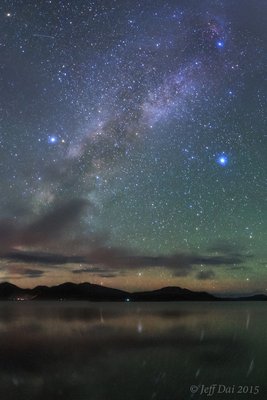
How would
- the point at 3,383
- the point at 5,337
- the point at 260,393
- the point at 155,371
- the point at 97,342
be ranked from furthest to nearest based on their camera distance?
the point at 5,337
the point at 97,342
the point at 155,371
the point at 3,383
the point at 260,393

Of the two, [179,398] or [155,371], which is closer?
[179,398]

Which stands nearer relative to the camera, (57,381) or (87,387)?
(87,387)

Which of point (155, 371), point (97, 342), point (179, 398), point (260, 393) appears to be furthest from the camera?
point (97, 342)

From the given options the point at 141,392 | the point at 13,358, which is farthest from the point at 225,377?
the point at 13,358

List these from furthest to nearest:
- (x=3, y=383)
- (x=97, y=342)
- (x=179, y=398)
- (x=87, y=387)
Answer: (x=97, y=342), (x=3, y=383), (x=87, y=387), (x=179, y=398)

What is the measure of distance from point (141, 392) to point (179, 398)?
1.84m

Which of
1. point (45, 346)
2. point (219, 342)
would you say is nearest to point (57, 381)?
point (45, 346)

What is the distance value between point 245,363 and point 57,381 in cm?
1063

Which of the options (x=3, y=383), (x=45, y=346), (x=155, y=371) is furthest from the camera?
(x=45, y=346)

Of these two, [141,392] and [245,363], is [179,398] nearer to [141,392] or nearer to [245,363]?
[141,392]

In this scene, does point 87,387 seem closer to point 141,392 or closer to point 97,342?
point 141,392

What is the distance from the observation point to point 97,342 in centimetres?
3303

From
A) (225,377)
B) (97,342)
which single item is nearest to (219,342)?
(97,342)

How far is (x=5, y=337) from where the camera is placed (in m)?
36.8
